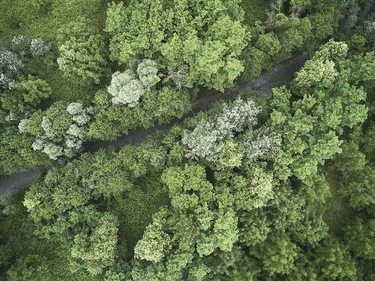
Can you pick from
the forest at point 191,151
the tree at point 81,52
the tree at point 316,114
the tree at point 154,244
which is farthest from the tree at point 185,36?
the tree at point 154,244

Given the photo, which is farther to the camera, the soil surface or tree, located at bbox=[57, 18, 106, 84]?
the soil surface

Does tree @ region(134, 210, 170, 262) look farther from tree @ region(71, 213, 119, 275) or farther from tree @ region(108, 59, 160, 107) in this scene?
tree @ region(108, 59, 160, 107)

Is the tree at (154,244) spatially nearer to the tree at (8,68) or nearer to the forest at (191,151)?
the forest at (191,151)

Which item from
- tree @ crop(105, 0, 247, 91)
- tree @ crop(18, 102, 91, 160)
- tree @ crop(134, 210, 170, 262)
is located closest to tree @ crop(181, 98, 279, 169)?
tree @ crop(105, 0, 247, 91)

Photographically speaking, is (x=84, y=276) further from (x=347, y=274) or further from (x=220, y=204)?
(x=347, y=274)

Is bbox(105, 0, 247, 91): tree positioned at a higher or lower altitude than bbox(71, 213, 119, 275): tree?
higher

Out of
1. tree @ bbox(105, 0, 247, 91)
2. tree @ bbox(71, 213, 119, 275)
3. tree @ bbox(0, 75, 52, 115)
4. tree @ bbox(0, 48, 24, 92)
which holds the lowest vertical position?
tree @ bbox(71, 213, 119, 275)
